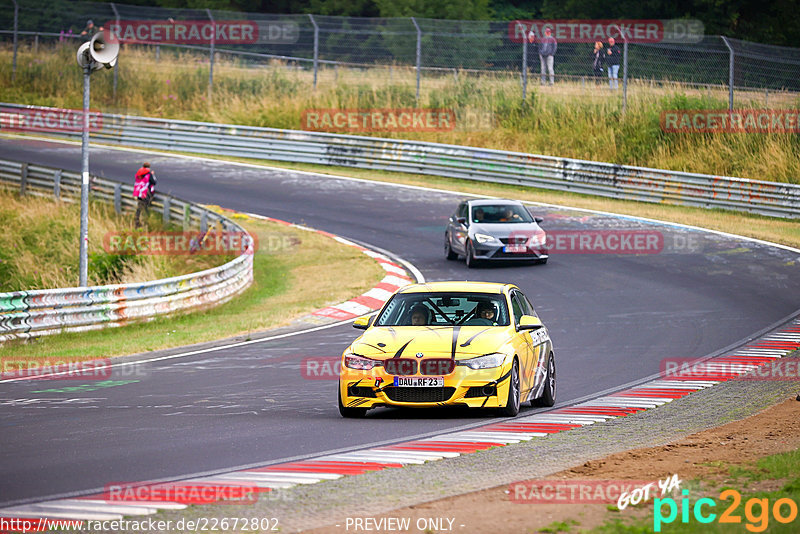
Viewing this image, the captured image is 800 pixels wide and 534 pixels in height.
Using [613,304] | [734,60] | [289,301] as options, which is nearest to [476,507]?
[613,304]

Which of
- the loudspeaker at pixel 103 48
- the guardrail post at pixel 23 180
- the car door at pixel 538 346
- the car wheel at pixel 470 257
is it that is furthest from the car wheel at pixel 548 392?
the guardrail post at pixel 23 180

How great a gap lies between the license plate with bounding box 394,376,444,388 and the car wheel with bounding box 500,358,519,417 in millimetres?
697

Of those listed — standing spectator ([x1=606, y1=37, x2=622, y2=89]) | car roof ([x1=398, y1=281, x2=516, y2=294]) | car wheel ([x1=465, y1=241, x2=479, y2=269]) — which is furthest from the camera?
standing spectator ([x1=606, y1=37, x2=622, y2=89])

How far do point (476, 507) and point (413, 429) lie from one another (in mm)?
3525

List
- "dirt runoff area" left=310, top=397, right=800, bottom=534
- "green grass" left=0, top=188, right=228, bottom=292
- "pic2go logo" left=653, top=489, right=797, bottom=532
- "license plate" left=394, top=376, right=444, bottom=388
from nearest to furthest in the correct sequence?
1. "pic2go logo" left=653, top=489, right=797, bottom=532
2. "dirt runoff area" left=310, top=397, right=800, bottom=534
3. "license plate" left=394, top=376, right=444, bottom=388
4. "green grass" left=0, top=188, right=228, bottom=292

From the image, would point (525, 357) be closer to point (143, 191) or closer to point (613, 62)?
point (143, 191)

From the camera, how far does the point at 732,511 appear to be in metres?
6.70

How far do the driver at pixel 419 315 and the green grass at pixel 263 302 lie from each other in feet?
21.1

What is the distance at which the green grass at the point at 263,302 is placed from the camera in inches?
690

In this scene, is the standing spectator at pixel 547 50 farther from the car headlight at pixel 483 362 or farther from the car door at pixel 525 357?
the car headlight at pixel 483 362

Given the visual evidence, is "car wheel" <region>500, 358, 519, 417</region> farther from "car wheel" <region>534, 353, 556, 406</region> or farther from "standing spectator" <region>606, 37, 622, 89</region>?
"standing spectator" <region>606, 37, 622, 89</region>

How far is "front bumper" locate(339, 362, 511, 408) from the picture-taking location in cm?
1095

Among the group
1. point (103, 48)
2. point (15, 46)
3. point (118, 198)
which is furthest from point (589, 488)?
point (15, 46)

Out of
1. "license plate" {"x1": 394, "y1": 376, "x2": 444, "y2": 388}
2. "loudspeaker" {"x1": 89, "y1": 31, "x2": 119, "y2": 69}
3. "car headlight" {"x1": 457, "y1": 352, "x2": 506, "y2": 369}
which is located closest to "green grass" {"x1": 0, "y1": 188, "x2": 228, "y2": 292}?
"loudspeaker" {"x1": 89, "y1": 31, "x2": 119, "y2": 69}
